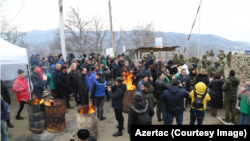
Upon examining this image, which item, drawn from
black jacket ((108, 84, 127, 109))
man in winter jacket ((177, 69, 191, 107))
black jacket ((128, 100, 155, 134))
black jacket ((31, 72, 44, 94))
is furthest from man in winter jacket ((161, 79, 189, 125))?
black jacket ((31, 72, 44, 94))

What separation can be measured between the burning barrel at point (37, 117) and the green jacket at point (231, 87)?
6.61m

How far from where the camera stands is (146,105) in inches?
131

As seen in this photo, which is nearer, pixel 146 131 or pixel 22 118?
pixel 146 131

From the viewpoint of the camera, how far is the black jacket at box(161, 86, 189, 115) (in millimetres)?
4004

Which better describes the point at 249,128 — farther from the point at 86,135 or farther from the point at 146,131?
the point at 86,135

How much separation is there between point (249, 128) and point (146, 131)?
2233 millimetres

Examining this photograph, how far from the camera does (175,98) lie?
401cm

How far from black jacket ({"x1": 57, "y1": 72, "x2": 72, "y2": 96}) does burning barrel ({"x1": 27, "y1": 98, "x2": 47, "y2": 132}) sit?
146 centimetres

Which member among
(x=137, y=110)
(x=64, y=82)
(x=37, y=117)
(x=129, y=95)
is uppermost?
(x=64, y=82)

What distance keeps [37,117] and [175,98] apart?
4.56 metres

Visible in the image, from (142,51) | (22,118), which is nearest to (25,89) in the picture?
(22,118)

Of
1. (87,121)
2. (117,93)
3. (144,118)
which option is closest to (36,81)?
(87,121)

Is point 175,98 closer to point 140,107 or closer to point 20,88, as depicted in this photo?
point 140,107

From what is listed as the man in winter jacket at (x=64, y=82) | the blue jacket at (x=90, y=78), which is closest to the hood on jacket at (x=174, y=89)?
the blue jacket at (x=90, y=78)
